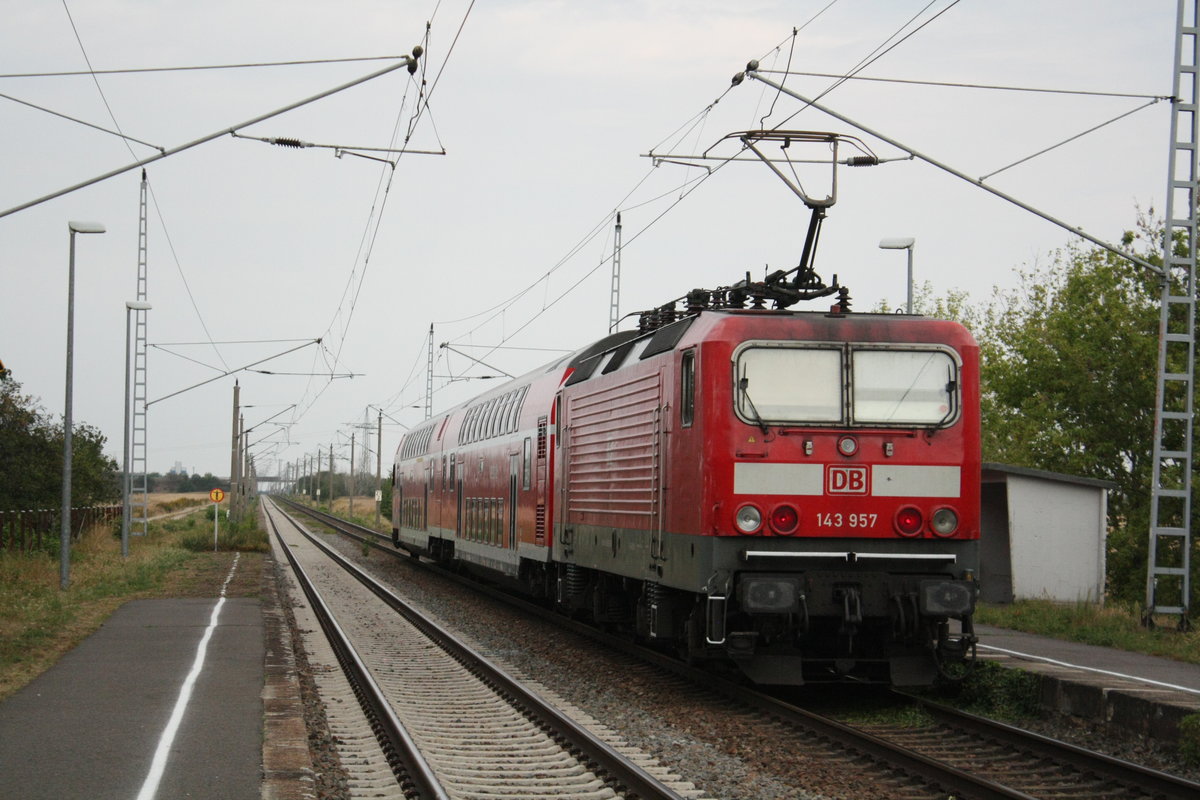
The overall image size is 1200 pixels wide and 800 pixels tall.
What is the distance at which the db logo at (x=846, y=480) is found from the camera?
10.8 m

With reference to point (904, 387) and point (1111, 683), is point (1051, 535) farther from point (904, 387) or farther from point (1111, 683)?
point (904, 387)

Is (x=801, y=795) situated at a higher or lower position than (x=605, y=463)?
lower

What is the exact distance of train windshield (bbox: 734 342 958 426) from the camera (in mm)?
10961

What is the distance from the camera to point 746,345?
36.1 feet

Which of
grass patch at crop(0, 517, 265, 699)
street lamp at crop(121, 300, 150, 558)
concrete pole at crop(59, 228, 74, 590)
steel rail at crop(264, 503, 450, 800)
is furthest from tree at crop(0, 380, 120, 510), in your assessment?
steel rail at crop(264, 503, 450, 800)

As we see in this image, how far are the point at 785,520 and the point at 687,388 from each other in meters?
1.50

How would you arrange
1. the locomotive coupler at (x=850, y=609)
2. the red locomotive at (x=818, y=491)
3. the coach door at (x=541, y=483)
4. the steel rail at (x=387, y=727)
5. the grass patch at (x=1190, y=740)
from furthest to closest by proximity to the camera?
the coach door at (x=541, y=483), the red locomotive at (x=818, y=491), the locomotive coupler at (x=850, y=609), the grass patch at (x=1190, y=740), the steel rail at (x=387, y=727)

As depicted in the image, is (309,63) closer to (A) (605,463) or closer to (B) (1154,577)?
(A) (605,463)

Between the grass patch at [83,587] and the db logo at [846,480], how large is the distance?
7213 millimetres

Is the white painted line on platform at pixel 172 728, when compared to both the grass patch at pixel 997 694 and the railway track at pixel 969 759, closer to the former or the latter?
the railway track at pixel 969 759

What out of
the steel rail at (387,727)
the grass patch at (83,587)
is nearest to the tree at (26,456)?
the grass patch at (83,587)

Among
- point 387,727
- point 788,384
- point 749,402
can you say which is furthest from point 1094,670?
point 387,727

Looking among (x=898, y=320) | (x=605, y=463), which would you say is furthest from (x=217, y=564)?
(x=898, y=320)

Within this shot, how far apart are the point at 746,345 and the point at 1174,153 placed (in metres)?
8.56
